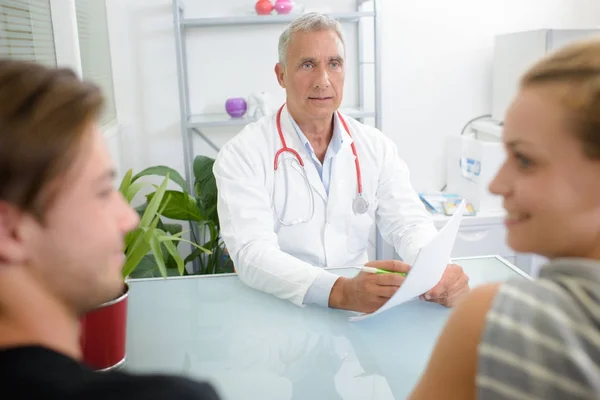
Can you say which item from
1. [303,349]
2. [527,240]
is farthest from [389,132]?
[527,240]

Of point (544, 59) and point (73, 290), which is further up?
point (544, 59)

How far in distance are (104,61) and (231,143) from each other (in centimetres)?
137

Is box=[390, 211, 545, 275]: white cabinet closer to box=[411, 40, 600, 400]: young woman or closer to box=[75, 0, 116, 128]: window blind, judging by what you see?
box=[75, 0, 116, 128]: window blind

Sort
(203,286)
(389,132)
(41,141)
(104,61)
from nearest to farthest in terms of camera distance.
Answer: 1. (41,141)
2. (203,286)
3. (104,61)
4. (389,132)

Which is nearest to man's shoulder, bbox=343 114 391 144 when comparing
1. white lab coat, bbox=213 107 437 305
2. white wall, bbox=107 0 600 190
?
white lab coat, bbox=213 107 437 305

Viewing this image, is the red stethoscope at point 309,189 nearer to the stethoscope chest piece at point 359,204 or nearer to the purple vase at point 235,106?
the stethoscope chest piece at point 359,204

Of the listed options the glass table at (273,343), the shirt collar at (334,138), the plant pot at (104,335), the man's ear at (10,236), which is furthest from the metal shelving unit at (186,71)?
the man's ear at (10,236)

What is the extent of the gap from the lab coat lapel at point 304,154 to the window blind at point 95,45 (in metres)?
0.91

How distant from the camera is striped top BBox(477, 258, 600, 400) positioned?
487 mm

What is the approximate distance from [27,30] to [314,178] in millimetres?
1130

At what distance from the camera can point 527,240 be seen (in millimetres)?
590

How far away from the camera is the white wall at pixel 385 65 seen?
3.03 meters

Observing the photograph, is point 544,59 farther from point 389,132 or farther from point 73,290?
point 389,132

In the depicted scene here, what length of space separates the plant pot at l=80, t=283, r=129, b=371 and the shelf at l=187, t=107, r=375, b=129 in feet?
6.04
